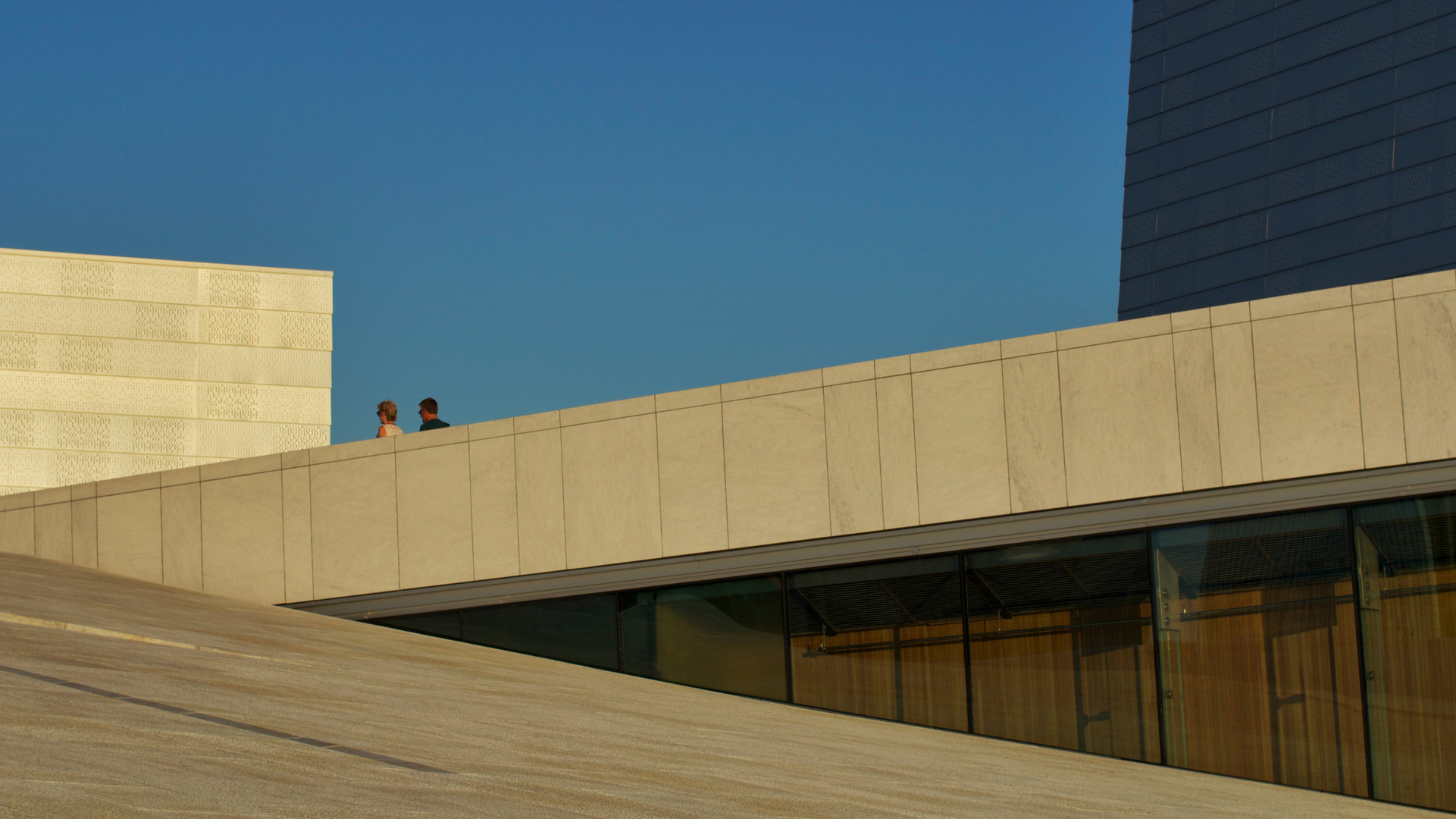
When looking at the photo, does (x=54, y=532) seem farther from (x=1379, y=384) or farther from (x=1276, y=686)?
(x=1379, y=384)

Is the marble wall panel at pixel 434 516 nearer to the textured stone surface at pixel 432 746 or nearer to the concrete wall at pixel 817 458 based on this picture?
the concrete wall at pixel 817 458

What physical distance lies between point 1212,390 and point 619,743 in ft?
24.7

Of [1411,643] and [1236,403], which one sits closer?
[1411,643]

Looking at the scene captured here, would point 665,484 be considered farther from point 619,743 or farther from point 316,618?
point 619,743

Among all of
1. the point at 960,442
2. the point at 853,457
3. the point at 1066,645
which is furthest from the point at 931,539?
the point at 1066,645

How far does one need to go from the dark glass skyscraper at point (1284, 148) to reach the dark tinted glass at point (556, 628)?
2687 centimetres

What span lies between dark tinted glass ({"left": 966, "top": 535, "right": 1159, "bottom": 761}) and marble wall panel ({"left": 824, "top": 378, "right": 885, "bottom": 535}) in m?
1.15

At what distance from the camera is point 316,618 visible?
15.2 metres

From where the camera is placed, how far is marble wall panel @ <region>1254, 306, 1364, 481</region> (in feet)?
40.7

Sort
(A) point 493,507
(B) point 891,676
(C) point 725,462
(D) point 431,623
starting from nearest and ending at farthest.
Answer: (B) point 891,676 → (C) point 725,462 → (A) point 493,507 → (D) point 431,623

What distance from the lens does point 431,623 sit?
1611 centimetres

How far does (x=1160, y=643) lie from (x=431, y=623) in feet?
26.9

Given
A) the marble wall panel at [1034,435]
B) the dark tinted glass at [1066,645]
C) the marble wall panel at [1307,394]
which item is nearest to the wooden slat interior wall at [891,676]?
the dark tinted glass at [1066,645]

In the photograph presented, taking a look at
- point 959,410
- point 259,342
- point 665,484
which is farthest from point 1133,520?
point 259,342
